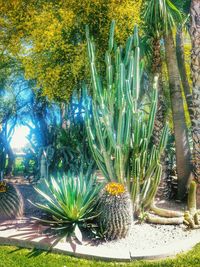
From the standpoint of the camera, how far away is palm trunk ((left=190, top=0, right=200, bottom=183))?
9.23 metres

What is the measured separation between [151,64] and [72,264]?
5657 millimetres

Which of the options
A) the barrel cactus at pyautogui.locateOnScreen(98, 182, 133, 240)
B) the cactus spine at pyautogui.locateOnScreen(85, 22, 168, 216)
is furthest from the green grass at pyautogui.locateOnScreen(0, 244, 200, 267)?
the cactus spine at pyautogui.locateOnScreen(85, 22, 168, 216)

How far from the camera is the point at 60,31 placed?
8.98 m

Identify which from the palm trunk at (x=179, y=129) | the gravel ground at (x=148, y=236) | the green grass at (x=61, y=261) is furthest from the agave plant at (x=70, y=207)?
the palm trunk at (x=179, y=129)

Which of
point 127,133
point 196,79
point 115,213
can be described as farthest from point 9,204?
point 196,79

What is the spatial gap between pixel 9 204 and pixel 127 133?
266 centimetres

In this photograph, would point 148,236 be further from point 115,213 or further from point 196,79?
point 196,79

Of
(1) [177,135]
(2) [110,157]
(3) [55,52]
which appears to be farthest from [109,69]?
(1) [177,135]

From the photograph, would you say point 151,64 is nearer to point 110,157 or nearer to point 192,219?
point 110,157

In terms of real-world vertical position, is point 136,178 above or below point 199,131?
below

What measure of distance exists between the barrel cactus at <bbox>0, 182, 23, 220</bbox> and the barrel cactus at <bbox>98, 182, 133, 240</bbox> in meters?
1.85

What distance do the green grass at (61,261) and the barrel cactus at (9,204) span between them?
1.33 metres

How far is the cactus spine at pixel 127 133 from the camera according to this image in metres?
7.32

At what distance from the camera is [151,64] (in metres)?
→ 9.64
